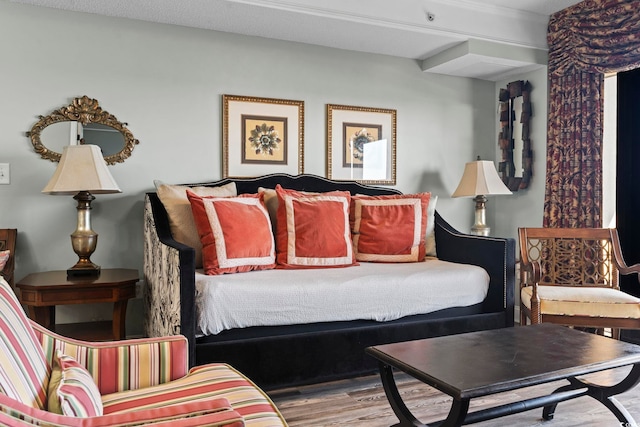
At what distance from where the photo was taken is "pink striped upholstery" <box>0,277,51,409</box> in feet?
3.63

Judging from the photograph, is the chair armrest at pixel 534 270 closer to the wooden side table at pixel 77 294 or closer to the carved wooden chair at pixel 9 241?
the wooden side table at pixel 77 294

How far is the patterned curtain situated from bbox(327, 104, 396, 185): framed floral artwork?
125cm

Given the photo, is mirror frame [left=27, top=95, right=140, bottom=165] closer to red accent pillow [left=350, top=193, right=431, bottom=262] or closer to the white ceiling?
the white ceiling

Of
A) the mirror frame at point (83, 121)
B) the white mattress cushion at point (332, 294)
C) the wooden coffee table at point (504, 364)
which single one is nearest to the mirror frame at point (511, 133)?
the white mattress cushion at point (332, 294)

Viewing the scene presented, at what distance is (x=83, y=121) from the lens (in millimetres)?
3191

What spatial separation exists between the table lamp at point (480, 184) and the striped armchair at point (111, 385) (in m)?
2.81

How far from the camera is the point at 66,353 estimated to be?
1536mm

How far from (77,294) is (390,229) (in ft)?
6.36

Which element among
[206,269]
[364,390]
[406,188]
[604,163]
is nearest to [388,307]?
[364,390]

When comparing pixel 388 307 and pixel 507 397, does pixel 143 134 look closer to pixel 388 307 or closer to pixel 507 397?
pixel 388 307

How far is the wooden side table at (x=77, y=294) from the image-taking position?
8.46 feet

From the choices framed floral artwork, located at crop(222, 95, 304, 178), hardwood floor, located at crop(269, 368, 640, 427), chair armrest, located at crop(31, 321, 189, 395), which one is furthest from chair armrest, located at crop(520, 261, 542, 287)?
chair armrest, located at crop(31, 321, 189, 395)

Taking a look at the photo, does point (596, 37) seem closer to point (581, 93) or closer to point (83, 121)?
point (581, 93)

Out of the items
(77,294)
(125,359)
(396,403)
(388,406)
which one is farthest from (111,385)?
(388,406)
